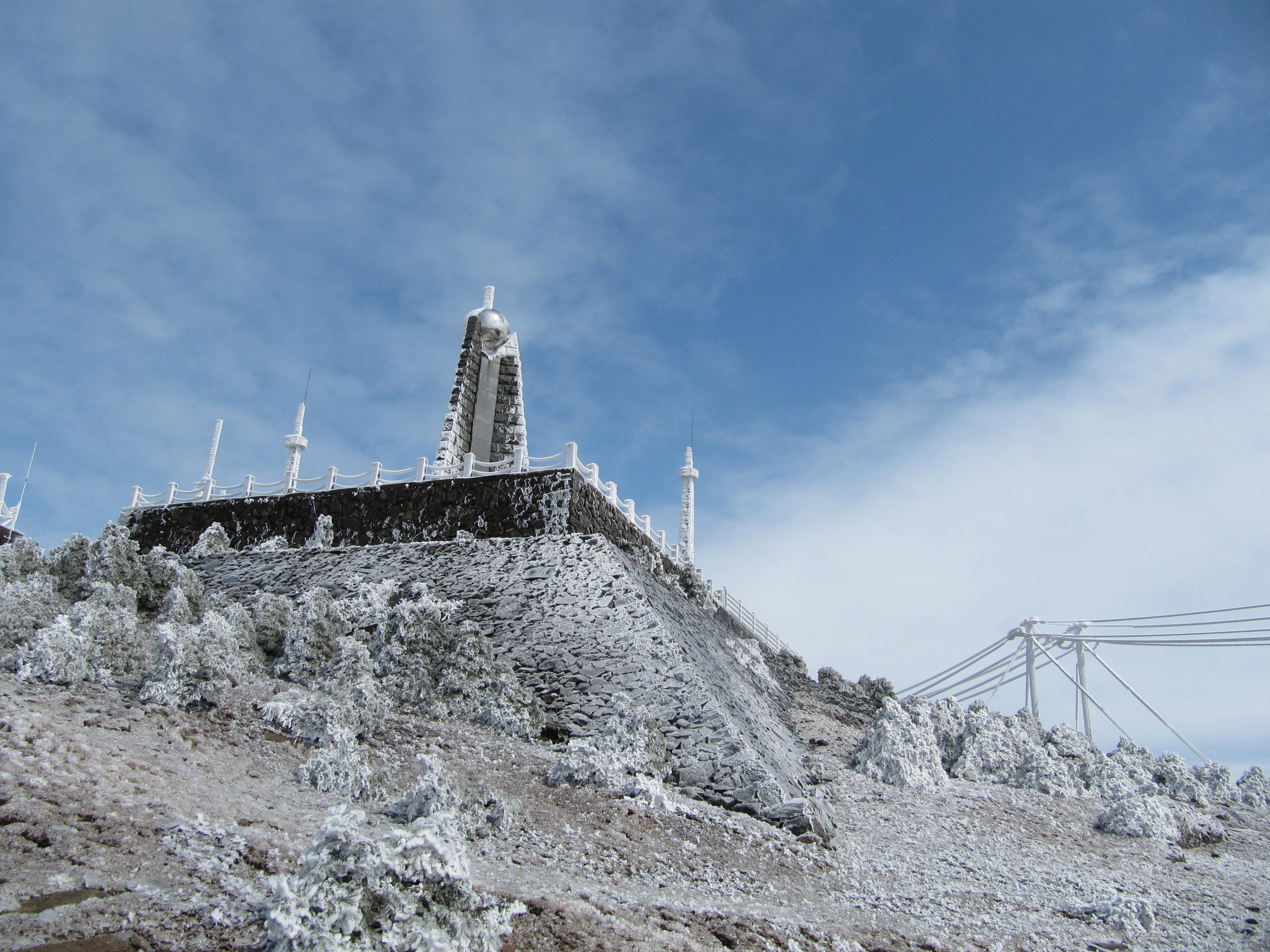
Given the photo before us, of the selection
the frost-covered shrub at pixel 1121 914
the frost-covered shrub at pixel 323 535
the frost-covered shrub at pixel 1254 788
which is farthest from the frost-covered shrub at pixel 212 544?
the frost-covered shrub at pixel 1254 788

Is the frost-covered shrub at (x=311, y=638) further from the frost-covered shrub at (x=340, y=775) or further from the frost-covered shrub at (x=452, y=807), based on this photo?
the frost-covered shrub at (x=452, y=807)

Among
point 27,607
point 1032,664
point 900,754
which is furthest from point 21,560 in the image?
point 1032,664

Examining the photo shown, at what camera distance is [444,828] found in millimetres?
7543

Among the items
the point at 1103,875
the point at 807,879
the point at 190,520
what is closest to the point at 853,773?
the point at 1103,875

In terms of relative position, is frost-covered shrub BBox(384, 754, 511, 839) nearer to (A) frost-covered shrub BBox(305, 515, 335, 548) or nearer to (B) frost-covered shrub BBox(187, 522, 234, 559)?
(A) frost-covered shrub BBox(305, 515, 335, 548)

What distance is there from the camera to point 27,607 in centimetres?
1573

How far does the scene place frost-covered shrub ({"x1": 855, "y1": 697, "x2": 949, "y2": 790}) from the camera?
1705 centimetres

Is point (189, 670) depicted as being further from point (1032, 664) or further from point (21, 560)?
point (1032, 664)

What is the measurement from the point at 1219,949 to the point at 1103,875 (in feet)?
9.09

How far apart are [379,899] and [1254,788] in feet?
80.7

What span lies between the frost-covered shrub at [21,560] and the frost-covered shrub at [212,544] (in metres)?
4.02

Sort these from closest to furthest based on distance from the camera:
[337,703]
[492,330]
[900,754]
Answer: [337,703] → [900,754] → [492,330]

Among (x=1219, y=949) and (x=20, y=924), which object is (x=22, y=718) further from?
(x=1219, y=949)

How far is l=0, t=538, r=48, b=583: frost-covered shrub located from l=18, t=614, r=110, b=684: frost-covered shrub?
249 inches
